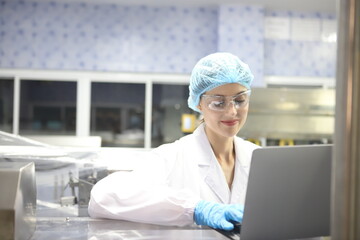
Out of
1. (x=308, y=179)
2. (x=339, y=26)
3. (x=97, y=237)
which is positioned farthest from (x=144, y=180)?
(x=339, y=26)

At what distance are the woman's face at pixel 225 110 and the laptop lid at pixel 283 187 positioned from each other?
64 cm

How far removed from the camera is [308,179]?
75 centimetres

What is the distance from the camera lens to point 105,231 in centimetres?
88

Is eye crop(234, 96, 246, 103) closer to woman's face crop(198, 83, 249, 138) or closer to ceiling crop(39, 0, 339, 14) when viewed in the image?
woman's face crop(198, 83, 249, 138)

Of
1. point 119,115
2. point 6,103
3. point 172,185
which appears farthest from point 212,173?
point 6,103

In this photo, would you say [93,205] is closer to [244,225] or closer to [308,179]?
[244,225]

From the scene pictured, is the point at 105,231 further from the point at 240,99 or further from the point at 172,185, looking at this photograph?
the point at 240,99

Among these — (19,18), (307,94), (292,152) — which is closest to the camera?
(292,152)

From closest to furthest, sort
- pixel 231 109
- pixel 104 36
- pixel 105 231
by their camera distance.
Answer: pixel 105 231
pixel 231 109
pixel 104 36

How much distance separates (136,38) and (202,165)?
11.5 ft

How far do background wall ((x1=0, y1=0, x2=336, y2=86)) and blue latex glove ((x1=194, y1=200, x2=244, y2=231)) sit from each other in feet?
12.4

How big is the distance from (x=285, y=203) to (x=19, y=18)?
15.1ft

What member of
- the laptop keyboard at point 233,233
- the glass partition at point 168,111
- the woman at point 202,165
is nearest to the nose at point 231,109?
the woman at point 202,165

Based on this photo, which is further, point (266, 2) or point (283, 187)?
point (266, 2)
